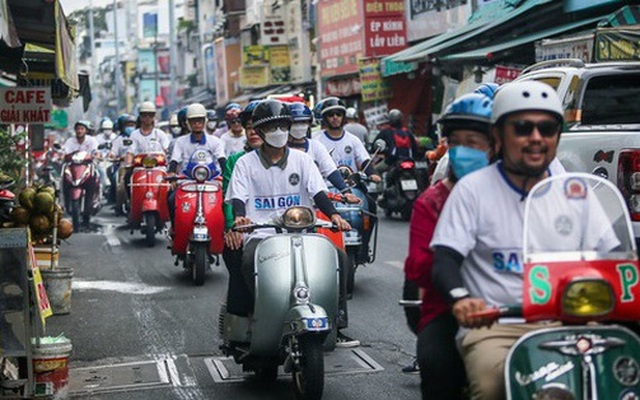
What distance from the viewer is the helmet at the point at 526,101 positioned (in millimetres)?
5117

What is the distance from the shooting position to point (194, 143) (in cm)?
1595

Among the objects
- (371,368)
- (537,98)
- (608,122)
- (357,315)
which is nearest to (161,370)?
(371,368)

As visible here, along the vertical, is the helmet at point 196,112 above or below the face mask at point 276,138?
above

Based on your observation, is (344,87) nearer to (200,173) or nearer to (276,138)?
(200,173)

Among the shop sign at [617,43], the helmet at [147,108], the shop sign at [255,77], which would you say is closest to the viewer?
the shop sign at [617,43]

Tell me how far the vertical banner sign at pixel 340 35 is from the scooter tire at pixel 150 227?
61.8 feet

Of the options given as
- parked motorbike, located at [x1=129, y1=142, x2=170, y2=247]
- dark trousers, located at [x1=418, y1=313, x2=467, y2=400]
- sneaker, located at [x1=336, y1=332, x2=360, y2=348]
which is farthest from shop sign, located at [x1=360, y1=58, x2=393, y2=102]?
dark trousers, located at [x1=418, y1=313, x2=467, y2=400]

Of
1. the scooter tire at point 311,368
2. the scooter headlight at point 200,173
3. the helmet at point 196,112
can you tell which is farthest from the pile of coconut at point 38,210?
the helmet at point 196,112

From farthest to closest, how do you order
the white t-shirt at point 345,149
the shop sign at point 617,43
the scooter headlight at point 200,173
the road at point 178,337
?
the shop sign at point 617,43, the scooter headlight at point 200,173, the white t-shirt at point 345,149, the road at point 178,337

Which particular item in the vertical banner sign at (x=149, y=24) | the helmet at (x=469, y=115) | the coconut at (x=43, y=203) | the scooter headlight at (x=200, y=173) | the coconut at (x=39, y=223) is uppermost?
the vertical banner sign at (x=149, y=24)

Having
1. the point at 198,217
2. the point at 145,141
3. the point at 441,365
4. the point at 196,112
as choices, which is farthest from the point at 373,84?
the point at 441,365

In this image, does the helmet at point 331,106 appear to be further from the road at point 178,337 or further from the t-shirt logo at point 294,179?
the t-shirt logo at point 294,179

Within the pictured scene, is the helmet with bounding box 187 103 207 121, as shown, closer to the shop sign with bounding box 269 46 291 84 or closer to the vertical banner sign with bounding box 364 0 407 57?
the vertical banner sign with bounding box 364 0 407 57

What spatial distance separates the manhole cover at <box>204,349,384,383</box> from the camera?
367 inches
